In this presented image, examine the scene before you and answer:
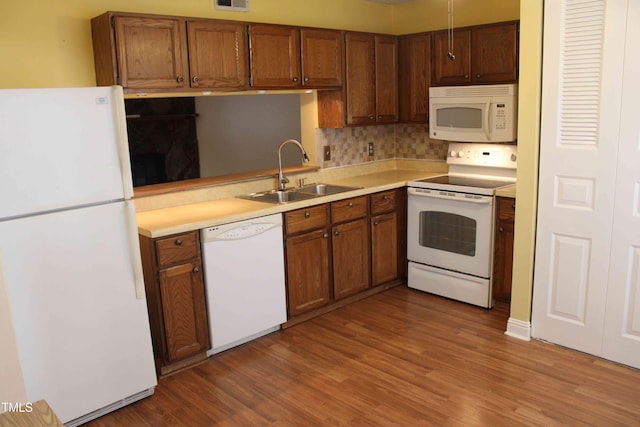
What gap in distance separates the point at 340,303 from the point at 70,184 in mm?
2281

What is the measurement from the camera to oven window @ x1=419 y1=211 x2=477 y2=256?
13.6 feet

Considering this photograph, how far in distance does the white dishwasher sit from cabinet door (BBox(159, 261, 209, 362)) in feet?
0.20

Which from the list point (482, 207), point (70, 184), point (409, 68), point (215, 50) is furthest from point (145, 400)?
point (409, 68)

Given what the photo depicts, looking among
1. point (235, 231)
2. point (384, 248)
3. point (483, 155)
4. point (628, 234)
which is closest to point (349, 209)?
point (384, 248)

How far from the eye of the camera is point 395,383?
3131 millimetres

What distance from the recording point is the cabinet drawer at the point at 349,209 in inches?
161

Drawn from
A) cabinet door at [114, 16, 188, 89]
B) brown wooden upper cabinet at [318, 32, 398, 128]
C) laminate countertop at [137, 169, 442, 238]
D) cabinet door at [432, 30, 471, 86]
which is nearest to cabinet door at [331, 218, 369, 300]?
laminate countertop at [137, 169, 442, 238]

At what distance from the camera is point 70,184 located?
2621mm

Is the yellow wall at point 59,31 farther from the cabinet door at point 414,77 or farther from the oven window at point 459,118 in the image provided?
the oven window at point 459,118

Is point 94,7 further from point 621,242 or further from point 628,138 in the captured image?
point 621,242

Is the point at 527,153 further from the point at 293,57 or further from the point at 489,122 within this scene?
the point at 293,57

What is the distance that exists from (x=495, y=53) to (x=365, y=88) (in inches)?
41.4

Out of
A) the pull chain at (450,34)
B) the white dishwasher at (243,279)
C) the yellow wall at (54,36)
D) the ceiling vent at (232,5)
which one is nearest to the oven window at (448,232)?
the pull chain at (450,34)

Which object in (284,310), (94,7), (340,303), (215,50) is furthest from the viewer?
(340,303)
